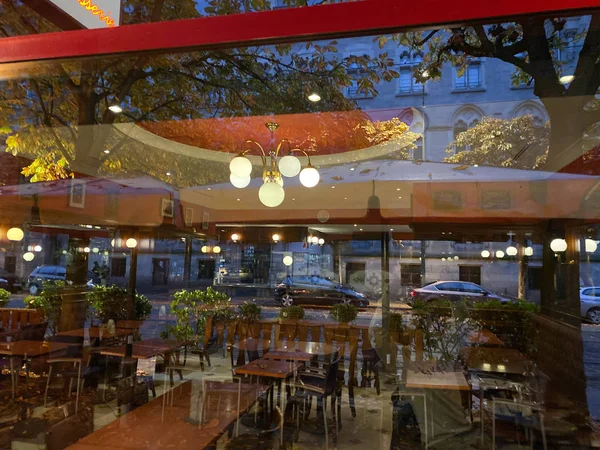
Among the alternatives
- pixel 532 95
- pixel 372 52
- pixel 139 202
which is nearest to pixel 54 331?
pixel 139 202

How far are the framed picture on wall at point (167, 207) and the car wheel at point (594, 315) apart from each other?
18.8 feet

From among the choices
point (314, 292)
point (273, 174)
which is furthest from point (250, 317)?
point (273, 174)

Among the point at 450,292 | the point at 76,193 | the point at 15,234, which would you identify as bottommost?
the point at 450,292

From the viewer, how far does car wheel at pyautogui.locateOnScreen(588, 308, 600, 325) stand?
162 inches

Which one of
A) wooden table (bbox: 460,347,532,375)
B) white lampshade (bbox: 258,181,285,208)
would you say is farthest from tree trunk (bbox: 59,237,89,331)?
wooden table (bbox: 460,347,532,375)

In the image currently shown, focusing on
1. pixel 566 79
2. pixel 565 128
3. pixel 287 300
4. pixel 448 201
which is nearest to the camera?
pixel 566 79

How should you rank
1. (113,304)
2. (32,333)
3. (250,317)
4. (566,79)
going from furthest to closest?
(113,304) → (250,317) → (32,333) → (566,79)

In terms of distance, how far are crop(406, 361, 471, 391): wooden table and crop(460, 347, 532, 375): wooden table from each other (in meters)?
0.64

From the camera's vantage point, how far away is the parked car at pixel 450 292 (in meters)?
6.15

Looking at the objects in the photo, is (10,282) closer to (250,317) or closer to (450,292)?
(250,317)

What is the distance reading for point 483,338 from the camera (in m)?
5.66

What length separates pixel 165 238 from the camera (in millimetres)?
8047

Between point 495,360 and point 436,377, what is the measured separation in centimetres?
184

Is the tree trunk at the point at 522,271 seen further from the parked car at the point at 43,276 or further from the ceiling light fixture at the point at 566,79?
the parked car at the point at 43,276
